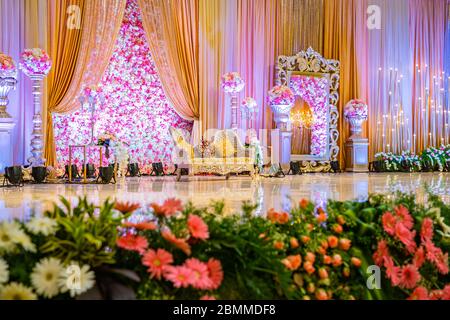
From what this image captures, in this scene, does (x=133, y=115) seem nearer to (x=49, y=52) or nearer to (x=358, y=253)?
(x=49, y=52)

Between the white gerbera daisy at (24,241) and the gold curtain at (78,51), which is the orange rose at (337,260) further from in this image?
the gold curtain at (78,51)

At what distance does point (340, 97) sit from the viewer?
13.0 meters

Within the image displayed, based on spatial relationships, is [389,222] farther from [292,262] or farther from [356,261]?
[292,262]

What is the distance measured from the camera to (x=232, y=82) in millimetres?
10594

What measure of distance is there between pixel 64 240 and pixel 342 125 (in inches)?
473

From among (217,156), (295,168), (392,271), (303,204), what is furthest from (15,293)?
(295,168)

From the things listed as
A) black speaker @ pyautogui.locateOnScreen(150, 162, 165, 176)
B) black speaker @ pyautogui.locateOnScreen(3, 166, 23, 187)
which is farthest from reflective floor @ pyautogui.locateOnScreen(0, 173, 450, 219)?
black speaker @ pyautogui.locateOnScreen(150, 162, 165, 176)

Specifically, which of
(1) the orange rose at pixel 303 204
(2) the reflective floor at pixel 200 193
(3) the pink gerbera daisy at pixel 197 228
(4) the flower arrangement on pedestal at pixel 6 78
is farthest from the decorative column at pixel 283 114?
(3) the pink gerbera daisy at pixel 197 228

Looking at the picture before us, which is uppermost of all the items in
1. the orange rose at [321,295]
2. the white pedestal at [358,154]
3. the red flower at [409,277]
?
the white pedestal at [358,154]

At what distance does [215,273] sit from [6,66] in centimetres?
740

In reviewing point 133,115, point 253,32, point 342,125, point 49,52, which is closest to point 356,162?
point 342,125

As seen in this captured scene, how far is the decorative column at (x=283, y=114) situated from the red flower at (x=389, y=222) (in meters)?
9.08

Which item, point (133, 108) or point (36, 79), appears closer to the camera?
point (36, 79)

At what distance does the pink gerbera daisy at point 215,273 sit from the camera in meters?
1.70
